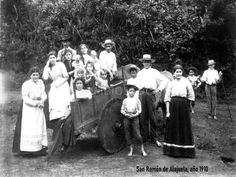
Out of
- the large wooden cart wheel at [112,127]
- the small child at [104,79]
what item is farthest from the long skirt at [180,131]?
the small child at [104,79]

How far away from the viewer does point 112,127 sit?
23.6 feet

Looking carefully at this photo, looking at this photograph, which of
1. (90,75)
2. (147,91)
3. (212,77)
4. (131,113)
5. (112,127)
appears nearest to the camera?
(131,113)

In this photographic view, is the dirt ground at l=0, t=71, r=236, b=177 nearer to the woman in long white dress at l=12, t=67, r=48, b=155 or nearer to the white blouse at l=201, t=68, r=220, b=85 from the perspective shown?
the woman in long white dress at l=12, t=67, r=48, b=155

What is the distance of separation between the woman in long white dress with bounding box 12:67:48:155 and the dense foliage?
26.2 feet

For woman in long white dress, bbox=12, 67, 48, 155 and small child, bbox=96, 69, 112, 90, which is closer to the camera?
woman in long white dress, bbox=12, 67, 48, 155

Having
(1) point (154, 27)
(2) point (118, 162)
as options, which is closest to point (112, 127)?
(2) point (118, 162)

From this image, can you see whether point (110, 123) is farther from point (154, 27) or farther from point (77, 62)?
point (154, 27)

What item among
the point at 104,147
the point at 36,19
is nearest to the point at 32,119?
the point at 104,147

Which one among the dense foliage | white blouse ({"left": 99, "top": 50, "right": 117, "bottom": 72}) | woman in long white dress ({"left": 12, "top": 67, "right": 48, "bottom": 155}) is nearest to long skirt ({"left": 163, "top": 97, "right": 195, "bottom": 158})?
white blouse ({"left": 99, "top": 50, "right": 117, "bottom": 72})

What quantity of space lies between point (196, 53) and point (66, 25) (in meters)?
6.03

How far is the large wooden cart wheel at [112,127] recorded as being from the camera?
6976 millimetres

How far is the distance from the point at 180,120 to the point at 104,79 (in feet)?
6.61

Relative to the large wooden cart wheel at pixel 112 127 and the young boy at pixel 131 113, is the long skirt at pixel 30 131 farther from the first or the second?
the young boy at pixel 131 113

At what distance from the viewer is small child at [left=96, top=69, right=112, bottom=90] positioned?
25.2ft
